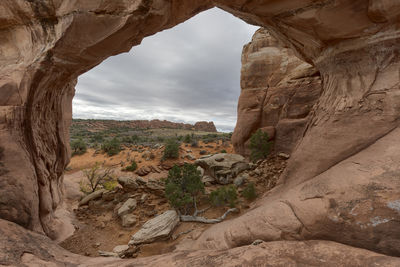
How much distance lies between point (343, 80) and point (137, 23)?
665 centimetres

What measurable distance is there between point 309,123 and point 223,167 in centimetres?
696

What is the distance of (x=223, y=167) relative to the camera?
11891mm

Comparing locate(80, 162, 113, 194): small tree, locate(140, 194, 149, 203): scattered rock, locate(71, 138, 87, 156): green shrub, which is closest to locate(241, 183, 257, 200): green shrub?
locate(140, 194, 149, 203): scattered rock

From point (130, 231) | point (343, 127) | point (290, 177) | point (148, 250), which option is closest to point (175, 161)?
point (130, 231)

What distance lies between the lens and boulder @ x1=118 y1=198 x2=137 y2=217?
874cm

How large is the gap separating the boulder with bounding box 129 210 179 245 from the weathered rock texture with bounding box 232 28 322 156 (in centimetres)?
1011

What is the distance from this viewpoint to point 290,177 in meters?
5.36

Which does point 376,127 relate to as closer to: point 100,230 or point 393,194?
point 393,194

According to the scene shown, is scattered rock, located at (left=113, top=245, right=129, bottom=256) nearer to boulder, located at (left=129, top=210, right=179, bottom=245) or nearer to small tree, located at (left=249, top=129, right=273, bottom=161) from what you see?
boulder, located at (left=129, top=210, right=179, bottom=245)

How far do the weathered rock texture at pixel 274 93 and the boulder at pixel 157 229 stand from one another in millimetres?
10109

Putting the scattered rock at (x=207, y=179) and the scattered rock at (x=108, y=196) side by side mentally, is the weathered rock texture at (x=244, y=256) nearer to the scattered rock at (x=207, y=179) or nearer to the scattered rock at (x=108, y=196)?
the scattered rock at (x=108, y=196)

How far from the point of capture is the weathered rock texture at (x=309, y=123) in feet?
10.1

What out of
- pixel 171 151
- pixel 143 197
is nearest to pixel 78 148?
pixel 171 151

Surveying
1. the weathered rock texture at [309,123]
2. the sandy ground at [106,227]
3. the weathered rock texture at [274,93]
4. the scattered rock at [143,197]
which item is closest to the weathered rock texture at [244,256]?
the weathered rock texture at [309,123]
